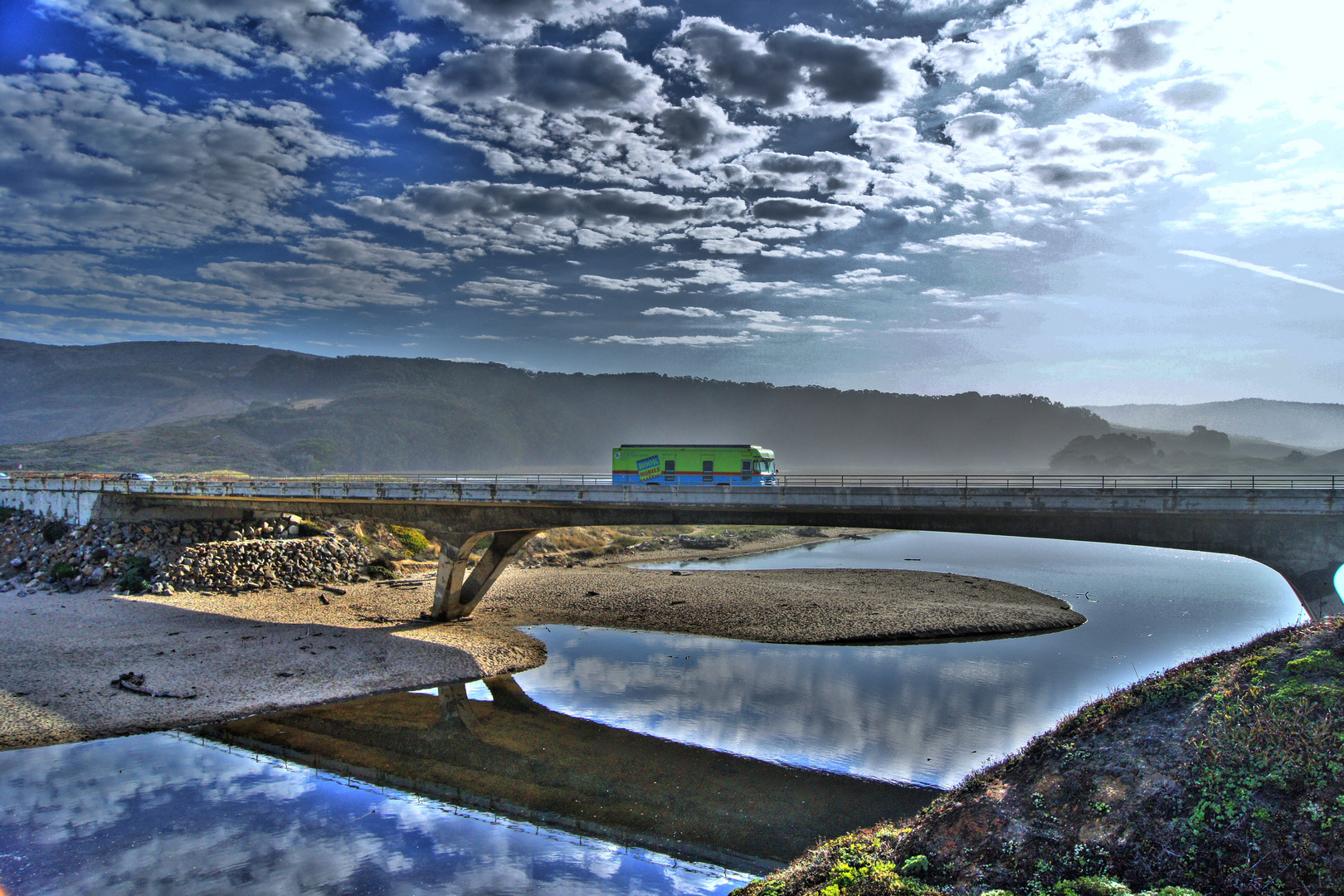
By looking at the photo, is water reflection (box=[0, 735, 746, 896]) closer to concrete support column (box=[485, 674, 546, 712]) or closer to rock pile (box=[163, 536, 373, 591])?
concrete support column (box=[485, 674, 546, 712])

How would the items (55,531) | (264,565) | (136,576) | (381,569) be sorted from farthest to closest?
(381,569), (55,531), (264,565), (136,576)

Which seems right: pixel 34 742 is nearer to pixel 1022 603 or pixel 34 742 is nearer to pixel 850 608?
pixel 850 608

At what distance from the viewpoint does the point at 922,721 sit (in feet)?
73.7

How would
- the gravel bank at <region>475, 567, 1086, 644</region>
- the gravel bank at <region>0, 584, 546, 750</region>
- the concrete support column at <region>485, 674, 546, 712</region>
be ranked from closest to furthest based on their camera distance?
the gravel bank at <region>0, 584, 546, 750</region>
the concrete support column at <region>485, 674, 546, 712</region>
the gravel bank at <region>475, 567, 1086, 644</region>

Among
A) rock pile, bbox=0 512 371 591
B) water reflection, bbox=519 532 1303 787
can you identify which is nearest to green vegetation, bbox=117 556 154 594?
rock pile, bbox=0 512 371 591

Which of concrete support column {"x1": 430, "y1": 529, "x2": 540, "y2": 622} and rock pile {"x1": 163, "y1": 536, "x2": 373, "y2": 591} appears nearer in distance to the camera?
concrete support column {"x1": 430, "y1": 529, "x2": 540, "y2": 622}

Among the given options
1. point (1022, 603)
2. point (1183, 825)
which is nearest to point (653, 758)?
point (1183, 825)

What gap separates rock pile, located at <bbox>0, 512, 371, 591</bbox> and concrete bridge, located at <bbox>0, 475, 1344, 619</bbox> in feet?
5.52

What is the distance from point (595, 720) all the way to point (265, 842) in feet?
32.3

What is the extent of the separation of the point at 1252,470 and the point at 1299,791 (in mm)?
211943

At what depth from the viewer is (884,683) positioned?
26.4m

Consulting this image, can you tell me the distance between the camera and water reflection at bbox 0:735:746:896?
13.8 metres

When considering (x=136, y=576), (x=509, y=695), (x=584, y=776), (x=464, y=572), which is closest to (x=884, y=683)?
(x=584, y=776)

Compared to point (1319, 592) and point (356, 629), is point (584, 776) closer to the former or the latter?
point (356, 629)
